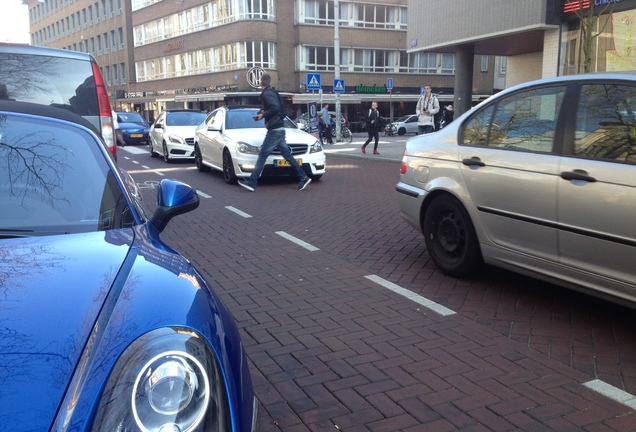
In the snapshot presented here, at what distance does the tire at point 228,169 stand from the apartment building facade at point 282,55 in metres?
29.2

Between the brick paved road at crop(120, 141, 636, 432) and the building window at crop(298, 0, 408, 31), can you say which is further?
the building window at crop(298, 0, 408, 31)

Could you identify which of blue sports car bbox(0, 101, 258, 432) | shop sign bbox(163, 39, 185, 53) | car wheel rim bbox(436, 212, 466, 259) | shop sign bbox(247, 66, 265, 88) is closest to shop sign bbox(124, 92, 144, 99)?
shop sign bbox(163, 39, 185, 53)

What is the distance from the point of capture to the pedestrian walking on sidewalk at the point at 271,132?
35.1 ft

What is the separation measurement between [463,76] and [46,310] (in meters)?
20.7

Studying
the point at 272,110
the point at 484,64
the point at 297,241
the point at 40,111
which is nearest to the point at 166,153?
the point at 272,110

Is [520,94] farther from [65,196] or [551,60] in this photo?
[551,60]

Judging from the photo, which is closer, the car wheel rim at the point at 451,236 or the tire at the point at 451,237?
the tire at the point at 451,237

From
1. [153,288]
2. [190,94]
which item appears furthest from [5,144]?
[190,94]

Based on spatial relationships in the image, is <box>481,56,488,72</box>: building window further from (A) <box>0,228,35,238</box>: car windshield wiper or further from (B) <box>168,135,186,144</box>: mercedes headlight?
(A) <box>0,228,35,238</box>: car windshield wiper

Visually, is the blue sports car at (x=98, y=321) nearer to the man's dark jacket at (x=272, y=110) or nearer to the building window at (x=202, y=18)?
the man's dark jacket at (x=272, y=110)

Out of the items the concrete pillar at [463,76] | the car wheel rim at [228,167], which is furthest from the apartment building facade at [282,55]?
the car wheel rim at [228,167]

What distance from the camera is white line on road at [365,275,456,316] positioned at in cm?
452

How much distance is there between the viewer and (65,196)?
111 inches

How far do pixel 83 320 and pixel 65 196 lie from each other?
1246 millimetres
